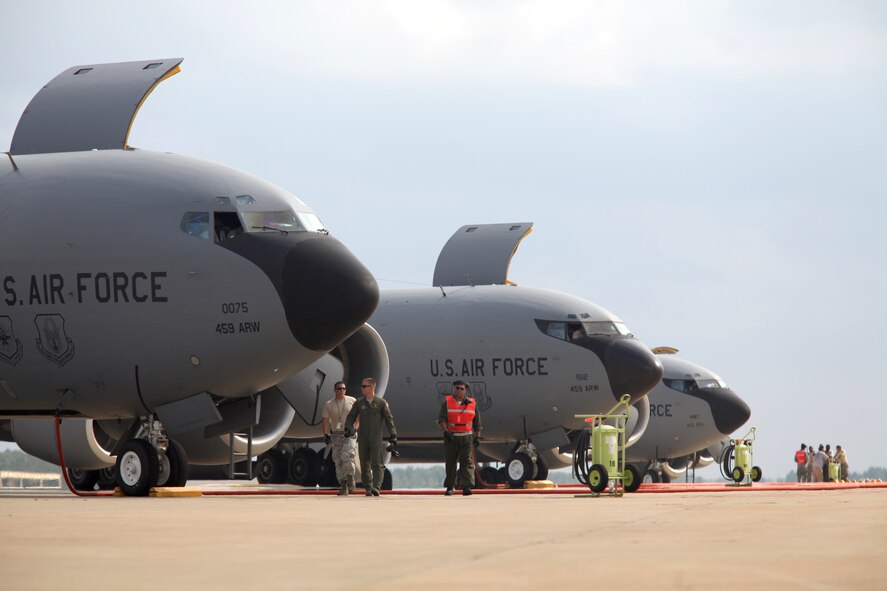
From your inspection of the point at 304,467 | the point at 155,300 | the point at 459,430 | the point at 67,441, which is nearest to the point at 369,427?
the point at 459,430

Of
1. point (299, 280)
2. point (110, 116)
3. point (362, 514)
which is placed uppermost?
point (110, 116)

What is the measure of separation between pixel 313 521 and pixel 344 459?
9058mm

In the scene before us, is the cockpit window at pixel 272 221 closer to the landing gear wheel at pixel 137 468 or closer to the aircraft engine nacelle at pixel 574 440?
the landing gear wheel at pixel 137 468

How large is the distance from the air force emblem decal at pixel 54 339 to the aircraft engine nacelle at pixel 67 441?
2228 millimetres

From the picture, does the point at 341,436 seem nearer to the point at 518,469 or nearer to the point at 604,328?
the point at 518,469

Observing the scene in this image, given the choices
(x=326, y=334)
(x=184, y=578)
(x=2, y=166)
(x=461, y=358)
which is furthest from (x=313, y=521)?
(x=461, y=358)

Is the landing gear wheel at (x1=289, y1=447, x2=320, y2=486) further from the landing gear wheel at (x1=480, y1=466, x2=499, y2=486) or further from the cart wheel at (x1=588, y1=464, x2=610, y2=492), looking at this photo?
the cart wheel at (x1=588, y1=464, x2=610, y2=492)

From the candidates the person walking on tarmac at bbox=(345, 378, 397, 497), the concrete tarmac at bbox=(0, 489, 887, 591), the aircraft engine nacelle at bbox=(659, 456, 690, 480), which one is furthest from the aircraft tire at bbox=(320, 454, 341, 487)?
the aircraft engine nacelle at bbox=(659, 456, 690, 480)

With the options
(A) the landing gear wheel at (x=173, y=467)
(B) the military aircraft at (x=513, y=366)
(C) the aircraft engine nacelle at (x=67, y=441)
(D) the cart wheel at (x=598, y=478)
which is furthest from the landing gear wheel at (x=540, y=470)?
(A) the landing gear wheel at (x=173, y=467)

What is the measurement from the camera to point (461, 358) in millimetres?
31031

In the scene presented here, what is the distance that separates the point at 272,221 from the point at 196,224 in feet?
3.76

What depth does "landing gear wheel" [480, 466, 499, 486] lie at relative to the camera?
34.8 metres

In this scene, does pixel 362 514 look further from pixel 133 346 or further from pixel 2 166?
pixel 2 166

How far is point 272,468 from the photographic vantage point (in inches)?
1166
